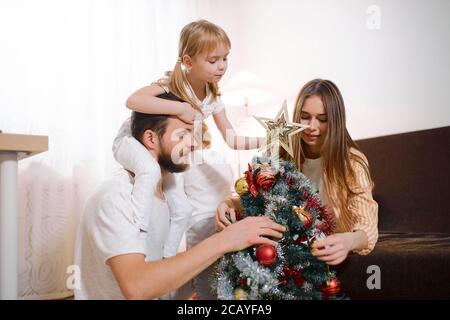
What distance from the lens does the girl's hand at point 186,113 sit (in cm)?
106

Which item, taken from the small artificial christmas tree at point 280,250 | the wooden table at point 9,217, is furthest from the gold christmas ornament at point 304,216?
the wooden table at point 9,217

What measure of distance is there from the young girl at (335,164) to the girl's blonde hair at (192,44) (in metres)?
0.28

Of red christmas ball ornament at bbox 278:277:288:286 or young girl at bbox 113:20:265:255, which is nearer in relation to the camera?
red christmas ball ornament at bbox 278:277:288:286

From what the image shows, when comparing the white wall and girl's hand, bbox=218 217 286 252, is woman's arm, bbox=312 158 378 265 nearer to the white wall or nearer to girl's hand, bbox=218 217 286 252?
girl's hand, bbox=218 217 286 252

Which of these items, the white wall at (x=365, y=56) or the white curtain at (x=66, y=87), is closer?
the white curtain at (x=66, y=87)

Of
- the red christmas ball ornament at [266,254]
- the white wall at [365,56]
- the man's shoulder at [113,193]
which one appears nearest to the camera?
the red christmas ball ornament at [266,254]

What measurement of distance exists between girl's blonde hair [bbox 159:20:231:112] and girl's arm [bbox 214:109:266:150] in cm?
9

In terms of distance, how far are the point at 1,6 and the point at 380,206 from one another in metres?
1.25

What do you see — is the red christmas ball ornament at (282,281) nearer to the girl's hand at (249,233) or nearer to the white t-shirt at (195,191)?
the girl's hand at (249,233)

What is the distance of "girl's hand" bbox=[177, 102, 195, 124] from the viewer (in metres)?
1.06

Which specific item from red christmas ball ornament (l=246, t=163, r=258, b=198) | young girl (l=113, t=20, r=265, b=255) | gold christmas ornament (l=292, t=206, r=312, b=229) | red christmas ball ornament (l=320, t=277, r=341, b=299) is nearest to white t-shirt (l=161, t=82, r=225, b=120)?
young girl (l=113, t=20, r=265, b=255)

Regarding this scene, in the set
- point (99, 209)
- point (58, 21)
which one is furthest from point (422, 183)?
point (58, 21)

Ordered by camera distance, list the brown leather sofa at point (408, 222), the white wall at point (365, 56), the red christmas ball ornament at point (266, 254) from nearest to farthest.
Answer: the red christmas ball ornament at point (266, 254) → the brown leather sofa at point (408, 222) → the white wall at point (365, 56)

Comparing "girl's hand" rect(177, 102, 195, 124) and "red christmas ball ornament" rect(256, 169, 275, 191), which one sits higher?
"girl's hand" rect(177, 102, 195, 124)
